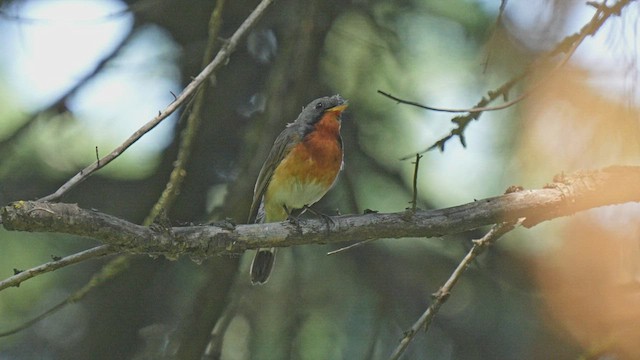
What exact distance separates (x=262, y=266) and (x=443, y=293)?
6.08ft

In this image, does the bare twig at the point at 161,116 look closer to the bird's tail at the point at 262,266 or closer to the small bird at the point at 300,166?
the small bird at the point at 300,166

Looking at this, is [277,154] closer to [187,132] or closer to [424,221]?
[187,132]

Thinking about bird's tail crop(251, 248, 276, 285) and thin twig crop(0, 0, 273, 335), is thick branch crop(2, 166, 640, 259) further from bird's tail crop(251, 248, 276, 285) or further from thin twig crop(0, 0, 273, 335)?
bird's tail crop(251, 248, 276, 285)

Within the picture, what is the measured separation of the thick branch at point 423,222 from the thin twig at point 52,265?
155 millimetres

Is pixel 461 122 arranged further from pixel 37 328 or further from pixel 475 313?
pixel 37 328

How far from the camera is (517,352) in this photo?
4387 mm

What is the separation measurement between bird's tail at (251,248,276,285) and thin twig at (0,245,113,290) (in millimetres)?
1848

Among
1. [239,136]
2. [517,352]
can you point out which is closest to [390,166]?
[239,136]

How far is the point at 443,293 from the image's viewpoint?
126 inches

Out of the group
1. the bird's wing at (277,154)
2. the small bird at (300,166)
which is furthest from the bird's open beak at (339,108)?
the bird's wing at (277,154)

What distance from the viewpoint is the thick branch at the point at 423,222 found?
3.27 meters

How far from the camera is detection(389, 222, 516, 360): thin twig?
3023mm

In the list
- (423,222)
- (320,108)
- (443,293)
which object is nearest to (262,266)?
(320,108)

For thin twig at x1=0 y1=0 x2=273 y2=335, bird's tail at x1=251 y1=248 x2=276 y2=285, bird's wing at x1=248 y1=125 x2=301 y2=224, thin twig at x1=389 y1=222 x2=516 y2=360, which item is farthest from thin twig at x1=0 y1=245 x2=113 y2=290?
bird's wing at x1=248 y1=125 x2=301 y2=224
